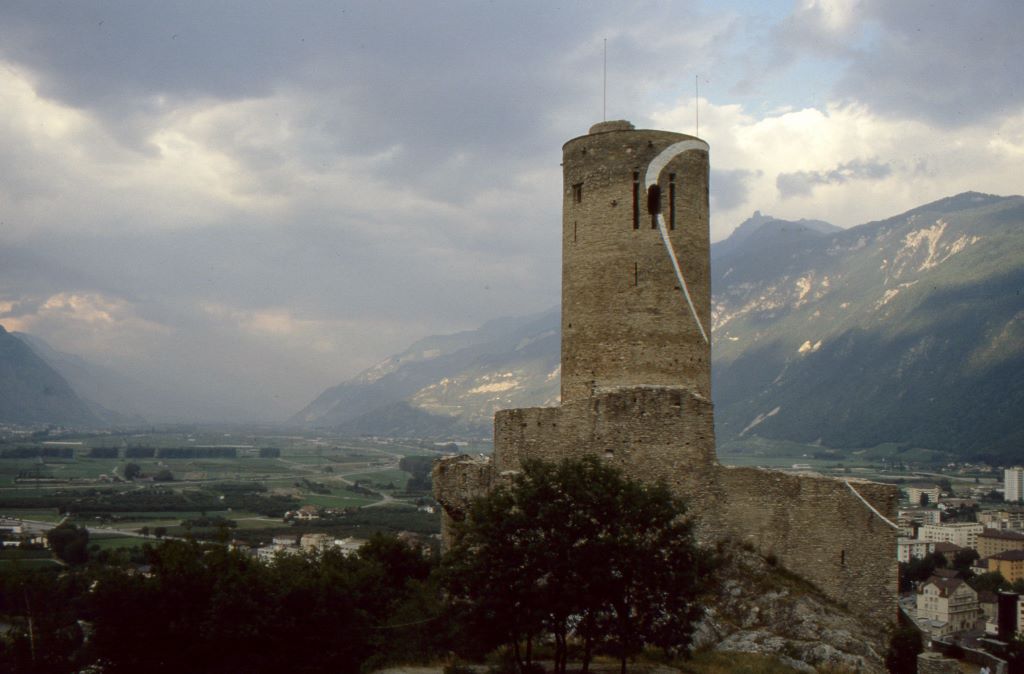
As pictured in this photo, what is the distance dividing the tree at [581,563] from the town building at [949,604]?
37233mm

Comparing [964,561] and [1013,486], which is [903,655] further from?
[1013,486]

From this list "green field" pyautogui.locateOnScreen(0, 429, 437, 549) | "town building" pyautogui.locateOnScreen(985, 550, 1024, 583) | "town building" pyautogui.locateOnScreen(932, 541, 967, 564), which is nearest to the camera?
"town building" pyautogui.locateOnScreen(985, 550, 1024, 583)

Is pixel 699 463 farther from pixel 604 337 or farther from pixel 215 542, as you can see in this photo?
pixel 215 542

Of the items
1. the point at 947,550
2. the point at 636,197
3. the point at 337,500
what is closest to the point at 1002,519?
the point at 947,550

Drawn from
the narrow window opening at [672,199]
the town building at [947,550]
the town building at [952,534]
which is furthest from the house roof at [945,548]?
the narrow window opening at [672,199]

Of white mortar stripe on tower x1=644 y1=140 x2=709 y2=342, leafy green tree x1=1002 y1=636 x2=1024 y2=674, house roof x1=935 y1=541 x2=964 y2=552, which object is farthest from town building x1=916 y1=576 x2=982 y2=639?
white mortar stripe on tower x1=644 y1=140 x2=709 y2=342

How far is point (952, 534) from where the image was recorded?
95938 mm

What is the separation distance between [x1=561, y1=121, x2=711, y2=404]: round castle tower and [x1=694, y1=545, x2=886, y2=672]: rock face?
191 inches

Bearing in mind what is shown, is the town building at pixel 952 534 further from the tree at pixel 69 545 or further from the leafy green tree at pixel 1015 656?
the tree at pixel 69 545

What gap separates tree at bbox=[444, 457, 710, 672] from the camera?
1691 centimetres

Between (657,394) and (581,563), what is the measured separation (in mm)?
5804

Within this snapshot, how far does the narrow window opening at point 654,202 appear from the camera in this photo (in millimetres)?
23438

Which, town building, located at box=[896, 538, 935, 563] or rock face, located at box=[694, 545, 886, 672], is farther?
town building, located at box=[896, 538, 935, 563]

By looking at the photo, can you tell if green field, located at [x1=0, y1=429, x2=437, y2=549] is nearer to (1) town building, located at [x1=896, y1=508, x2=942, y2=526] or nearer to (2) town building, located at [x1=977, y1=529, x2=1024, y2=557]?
(1) town building, located at [x1=896, y1=508, x2=942, y2=526]
